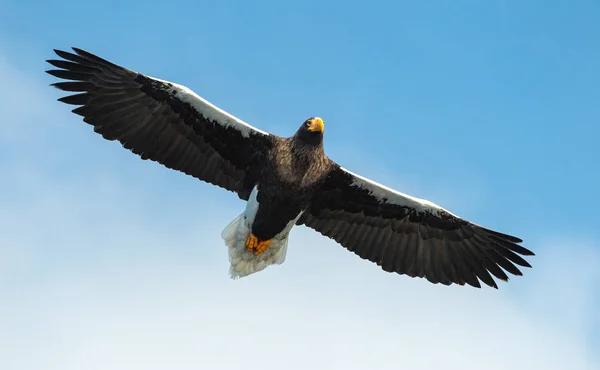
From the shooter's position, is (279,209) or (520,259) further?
(520,259)

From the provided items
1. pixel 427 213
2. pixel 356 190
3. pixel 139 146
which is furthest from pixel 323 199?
pixel 139 146

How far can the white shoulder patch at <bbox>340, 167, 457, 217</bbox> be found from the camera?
1623 cm

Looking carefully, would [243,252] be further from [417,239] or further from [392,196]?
[417,239]

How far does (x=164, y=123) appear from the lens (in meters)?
16.2

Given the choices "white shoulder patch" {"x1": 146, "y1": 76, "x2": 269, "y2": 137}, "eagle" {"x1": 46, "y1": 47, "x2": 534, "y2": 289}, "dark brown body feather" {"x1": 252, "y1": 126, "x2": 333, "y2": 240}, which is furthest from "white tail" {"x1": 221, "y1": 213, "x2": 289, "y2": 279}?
"white shoulder patch" {"x1": 146, "y1": 76, "x2": 269, "y2": 137}

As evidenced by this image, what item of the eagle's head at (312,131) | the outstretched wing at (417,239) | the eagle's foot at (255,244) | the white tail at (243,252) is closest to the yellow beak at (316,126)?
the eagle's head at (312,131)

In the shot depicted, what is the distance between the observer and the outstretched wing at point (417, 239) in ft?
54.4

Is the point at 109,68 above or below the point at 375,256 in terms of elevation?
above

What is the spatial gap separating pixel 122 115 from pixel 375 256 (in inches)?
173

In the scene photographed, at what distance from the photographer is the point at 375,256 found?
1695 cm

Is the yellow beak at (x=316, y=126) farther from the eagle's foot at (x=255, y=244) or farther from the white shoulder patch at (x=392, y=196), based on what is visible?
the eagle's foot at (x=255, y=244)

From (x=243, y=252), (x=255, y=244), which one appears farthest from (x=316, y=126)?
(x=243, y=252)

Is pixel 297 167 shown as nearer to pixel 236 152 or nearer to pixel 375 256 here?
pixel 236 152

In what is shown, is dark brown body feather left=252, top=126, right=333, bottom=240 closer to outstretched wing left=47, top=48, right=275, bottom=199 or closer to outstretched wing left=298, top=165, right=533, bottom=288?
outstretched wing left=47, top=48, right=275, bottom=199
